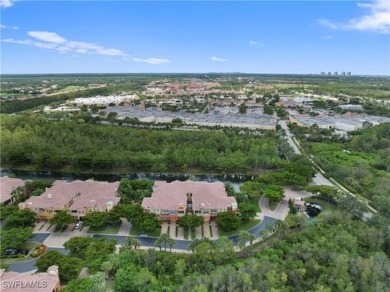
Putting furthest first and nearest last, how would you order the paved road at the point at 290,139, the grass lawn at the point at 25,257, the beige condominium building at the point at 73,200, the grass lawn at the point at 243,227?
the paved road at the point at 290,139, the beige condominium building at the point at 73,200, the grass lawn at the point at 243,227, the grass lawn at the point at 25,257

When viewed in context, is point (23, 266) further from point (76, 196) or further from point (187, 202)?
point (187, 202)

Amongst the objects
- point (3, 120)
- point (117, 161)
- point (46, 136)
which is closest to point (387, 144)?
point (117, 161)

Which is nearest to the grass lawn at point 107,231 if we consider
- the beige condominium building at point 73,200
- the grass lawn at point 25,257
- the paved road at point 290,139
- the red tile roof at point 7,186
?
the beige condominium building at point 73,200

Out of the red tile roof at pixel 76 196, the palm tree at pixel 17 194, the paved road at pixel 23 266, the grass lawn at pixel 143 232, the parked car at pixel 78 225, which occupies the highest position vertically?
the red tile roof at pixel 76 196

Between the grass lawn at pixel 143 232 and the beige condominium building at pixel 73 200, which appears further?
the beige condominium building at pixel 73 200

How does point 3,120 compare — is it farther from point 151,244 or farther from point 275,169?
point 275,169

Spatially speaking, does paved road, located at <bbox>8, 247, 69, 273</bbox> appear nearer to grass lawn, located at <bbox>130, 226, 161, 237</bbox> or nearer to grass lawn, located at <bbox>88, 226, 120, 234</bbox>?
grass lawn, located at <bbox>88, 226, 120, 234</bbox>

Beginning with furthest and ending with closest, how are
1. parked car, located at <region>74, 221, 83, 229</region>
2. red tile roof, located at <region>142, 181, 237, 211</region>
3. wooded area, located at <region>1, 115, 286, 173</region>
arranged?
wooded area, located at <region>1, 115, 286, 173</region>, red tile roof, located at <region>142, 181, 237, 211</region>, parked car, located at <region>74, 221, 83, 229</region>

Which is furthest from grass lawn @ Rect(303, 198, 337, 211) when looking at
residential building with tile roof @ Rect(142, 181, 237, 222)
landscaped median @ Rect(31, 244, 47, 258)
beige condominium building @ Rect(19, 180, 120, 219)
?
landscaped median @ Rect(31, 244, 47, 258)

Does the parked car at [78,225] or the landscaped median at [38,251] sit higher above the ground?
the landscaped median at [38,251]

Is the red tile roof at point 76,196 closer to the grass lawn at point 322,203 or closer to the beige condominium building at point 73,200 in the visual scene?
the beige condominium building at point 73,200

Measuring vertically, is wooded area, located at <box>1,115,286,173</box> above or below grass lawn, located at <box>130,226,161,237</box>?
above
